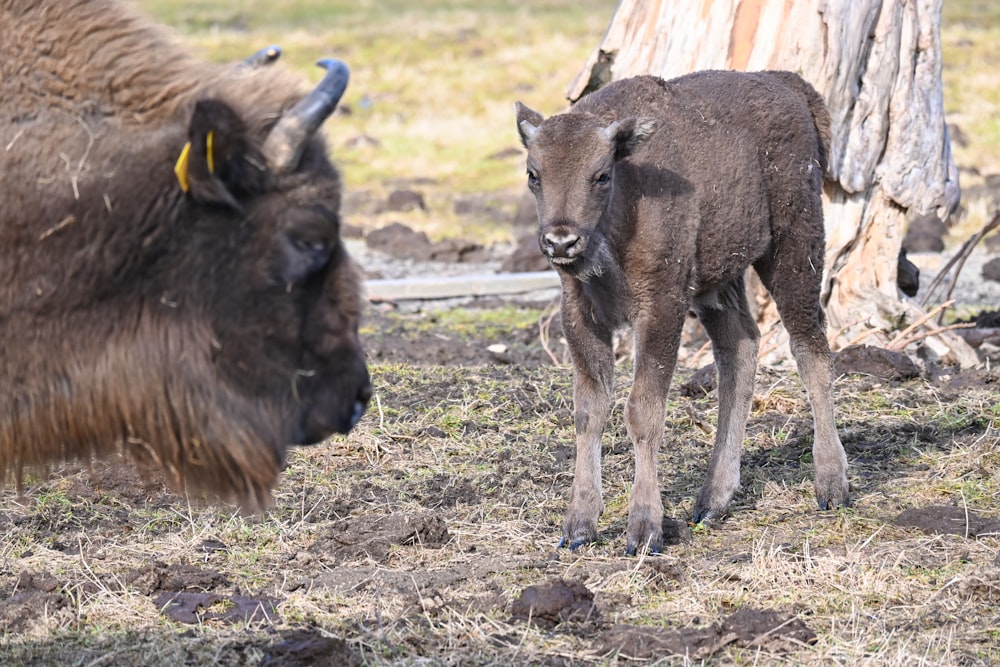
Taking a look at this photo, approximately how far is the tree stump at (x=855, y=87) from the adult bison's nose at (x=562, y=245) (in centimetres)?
447

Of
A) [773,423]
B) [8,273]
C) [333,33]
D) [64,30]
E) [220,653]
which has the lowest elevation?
[333,33]

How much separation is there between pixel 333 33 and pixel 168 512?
3628 cm

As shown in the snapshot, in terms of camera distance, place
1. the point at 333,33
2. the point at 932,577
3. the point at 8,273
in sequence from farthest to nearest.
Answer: the point at 333,33
the point at 932,577
the point at 8,273

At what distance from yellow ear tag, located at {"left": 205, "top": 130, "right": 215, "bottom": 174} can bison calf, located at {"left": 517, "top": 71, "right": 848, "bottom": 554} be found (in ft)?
7.07

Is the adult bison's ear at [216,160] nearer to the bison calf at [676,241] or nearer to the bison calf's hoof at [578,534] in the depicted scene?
the bison calf at [676,241]

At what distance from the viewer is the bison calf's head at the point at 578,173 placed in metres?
6.29

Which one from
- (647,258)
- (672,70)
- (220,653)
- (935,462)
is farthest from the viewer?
(672,70)

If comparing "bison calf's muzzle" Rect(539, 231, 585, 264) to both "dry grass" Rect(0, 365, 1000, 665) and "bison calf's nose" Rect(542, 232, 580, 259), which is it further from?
"dry grass" Rect(0, 365, 1000, 665)

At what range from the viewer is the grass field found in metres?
5.27

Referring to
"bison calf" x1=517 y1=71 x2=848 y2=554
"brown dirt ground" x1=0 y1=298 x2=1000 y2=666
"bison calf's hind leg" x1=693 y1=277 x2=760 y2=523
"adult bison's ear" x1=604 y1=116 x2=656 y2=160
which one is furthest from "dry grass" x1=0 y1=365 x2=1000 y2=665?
"adult bison's ear" x1=604 y1=116 x2=656 y2=160

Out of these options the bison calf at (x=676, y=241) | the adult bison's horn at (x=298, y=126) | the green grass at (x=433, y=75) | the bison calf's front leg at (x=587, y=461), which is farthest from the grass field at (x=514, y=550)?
the green grass at (x=433, y=75)

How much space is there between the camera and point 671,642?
Answer: 524 cm

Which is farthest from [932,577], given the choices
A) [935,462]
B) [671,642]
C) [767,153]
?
[767,153]

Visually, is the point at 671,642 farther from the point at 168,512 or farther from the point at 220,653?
the point at 168,512
